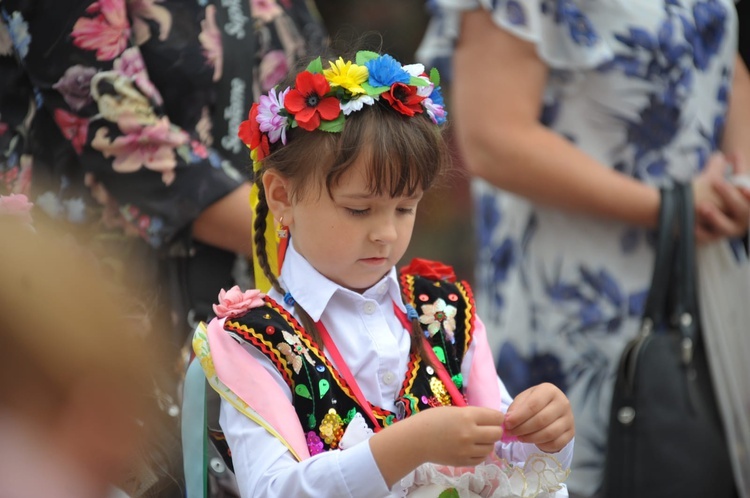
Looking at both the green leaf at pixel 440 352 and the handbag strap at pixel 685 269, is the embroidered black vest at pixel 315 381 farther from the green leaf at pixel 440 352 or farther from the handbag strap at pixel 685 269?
the handbag strap at pixel 685 269

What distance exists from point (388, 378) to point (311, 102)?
54 centimetres

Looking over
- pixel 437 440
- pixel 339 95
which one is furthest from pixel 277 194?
pixel 437 440

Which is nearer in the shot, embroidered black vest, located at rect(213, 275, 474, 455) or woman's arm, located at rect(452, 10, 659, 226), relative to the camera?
embroidered black vest, located at rect(213, 275, 474, 455)

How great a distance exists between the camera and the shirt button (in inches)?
83.8

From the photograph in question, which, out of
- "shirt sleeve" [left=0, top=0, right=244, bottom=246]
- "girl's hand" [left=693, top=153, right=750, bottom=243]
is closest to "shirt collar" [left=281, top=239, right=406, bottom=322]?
"shirt sleeve" [left=0, top=0, right=244, bottom=246]

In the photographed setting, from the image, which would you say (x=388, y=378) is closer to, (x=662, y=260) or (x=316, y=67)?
(x=316, y=67)

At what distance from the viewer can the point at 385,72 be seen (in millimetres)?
2094

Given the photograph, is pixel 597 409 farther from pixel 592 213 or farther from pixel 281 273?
pixel 281 273

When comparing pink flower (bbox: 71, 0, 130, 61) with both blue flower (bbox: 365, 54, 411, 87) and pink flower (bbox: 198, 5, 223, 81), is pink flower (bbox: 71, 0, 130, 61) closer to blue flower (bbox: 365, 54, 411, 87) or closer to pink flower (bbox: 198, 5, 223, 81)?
pink flower (bbox: 198, 5, 223, 81)

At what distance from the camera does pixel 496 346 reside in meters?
3.13

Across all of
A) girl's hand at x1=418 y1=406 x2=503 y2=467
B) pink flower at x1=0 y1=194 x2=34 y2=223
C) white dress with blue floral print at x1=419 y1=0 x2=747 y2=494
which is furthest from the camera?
white dress with blue floral print at x1=419 y1=0 x2=747 y2=494

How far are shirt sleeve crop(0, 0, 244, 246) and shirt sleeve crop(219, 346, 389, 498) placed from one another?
2.43 ft

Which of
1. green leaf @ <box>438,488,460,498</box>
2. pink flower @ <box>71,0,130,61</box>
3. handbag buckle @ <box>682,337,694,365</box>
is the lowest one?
handbag buckle @ <box>682,337,694,365</box>

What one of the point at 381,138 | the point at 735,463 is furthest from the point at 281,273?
the point at 735,463
